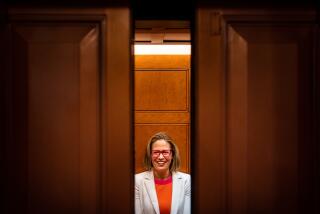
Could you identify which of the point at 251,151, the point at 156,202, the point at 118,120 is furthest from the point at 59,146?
the point at 156,202

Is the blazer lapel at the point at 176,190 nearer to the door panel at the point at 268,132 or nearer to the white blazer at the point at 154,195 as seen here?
the white blazer at the point at 154,195

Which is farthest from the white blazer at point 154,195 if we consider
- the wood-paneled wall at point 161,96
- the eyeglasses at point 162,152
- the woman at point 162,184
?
the wood-paneled wall at point 161,96

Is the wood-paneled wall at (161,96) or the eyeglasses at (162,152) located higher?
the wood-paneled wall at (161,96)

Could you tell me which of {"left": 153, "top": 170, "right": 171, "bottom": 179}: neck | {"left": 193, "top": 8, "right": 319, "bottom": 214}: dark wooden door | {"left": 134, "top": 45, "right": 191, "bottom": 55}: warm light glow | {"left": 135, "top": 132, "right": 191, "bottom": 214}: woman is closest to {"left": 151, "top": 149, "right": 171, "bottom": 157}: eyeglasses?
{"left": 135, "top": 132, "right": 191, "bottom": 214}: woman

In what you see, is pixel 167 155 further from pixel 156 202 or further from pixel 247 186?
pixel 247 186

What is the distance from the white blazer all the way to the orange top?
37 millimetres

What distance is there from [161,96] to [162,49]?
599mm

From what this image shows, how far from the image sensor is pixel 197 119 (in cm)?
201

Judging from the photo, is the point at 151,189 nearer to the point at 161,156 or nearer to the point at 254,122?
the point at 161,156

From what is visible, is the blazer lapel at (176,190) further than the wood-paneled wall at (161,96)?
No

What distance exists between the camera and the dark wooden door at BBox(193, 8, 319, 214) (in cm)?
200

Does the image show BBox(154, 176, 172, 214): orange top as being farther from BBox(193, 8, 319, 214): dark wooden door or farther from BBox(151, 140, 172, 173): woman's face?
BBox(193, 8, 319, 214): dark wooden door

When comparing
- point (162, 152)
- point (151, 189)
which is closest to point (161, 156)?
point (162, 152)

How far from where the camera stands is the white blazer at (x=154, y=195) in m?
3.41
